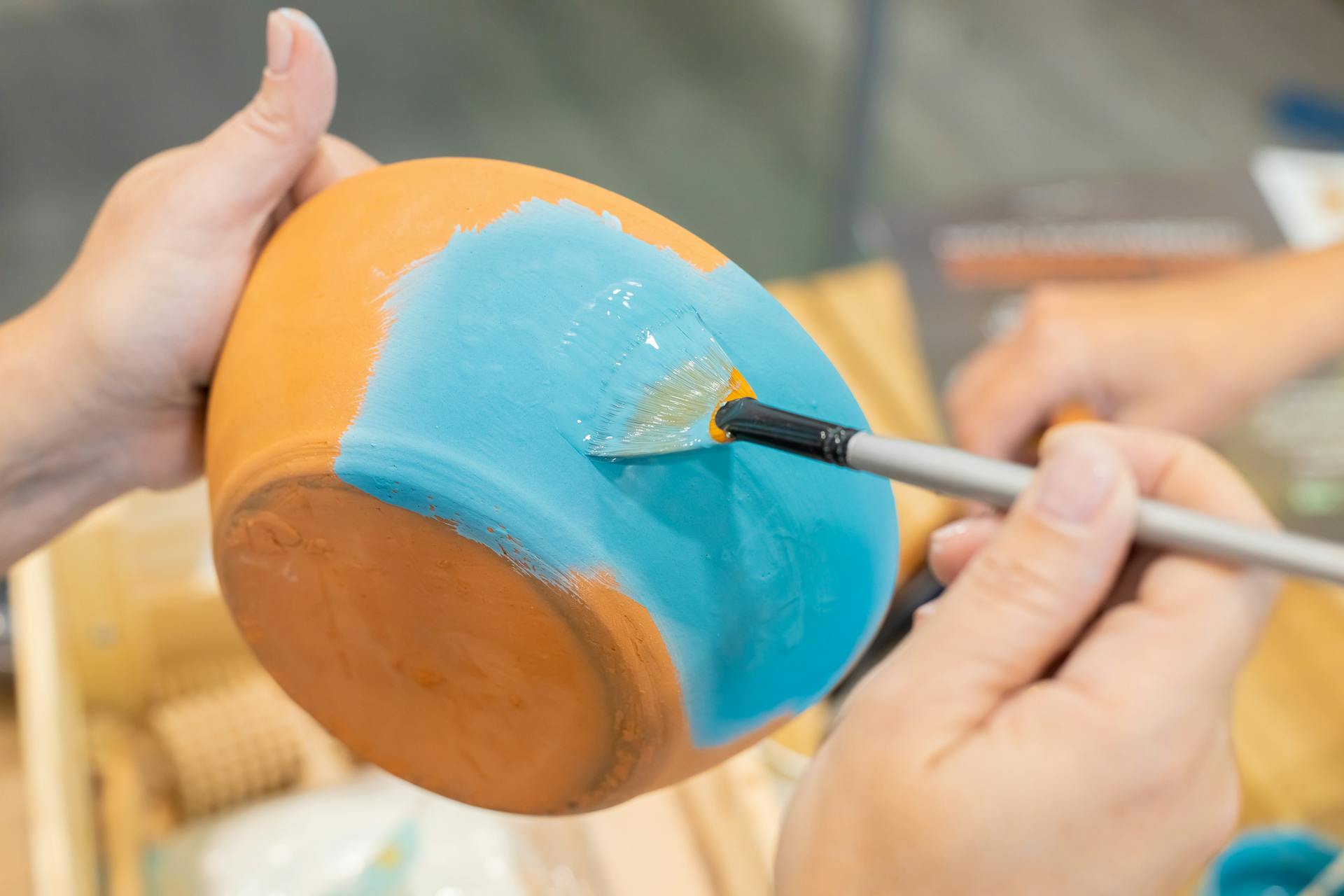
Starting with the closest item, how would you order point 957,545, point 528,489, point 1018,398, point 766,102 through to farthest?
point 528,489, point 957,545, point 1018,398, point 766,102

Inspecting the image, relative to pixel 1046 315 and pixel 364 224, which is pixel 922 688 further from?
pixel 1046 315

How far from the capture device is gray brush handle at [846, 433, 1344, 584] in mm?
339

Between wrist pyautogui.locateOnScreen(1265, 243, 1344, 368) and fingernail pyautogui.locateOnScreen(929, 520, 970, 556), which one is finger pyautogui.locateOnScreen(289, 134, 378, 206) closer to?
fingernail pyautogui.locateOnScreen(929, 520, 970, 556)

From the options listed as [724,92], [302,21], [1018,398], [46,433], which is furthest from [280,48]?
[724,92]

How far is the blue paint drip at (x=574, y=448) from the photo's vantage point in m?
0.33

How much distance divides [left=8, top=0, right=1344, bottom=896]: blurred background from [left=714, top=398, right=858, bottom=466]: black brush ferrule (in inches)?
24.4

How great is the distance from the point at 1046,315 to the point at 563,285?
446 millimetres

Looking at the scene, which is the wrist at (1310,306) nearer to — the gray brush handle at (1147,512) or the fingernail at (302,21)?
the gray brush handle at (1147,512)

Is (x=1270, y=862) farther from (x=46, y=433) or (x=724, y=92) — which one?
(x=724, y=92)

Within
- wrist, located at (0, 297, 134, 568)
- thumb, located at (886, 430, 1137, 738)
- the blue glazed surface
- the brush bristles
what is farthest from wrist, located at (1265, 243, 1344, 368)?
wrist, located at (0, 297, 134, 568)

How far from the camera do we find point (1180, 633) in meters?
0.36

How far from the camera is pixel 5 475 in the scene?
51 centimetres

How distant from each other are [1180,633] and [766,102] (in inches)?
45.5

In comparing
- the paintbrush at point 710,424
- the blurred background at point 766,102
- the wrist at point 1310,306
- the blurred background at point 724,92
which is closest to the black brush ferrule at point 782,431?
the paintbrush at point 710,424
